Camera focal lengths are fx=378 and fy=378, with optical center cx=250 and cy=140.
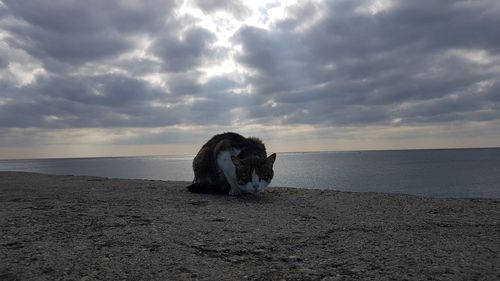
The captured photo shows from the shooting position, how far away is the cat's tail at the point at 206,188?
9.70m

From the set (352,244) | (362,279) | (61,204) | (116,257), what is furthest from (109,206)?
(362,279)

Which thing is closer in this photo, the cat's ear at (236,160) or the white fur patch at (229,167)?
the cat's ear at (236,160)

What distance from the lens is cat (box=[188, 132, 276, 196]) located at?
8602 millimetres

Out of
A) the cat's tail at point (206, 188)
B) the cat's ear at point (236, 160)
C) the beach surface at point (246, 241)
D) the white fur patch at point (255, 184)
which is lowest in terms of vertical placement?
the beach surface at point (246, 241)

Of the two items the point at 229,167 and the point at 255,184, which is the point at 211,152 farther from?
the point at 255,184

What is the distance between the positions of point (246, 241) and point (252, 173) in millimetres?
3640

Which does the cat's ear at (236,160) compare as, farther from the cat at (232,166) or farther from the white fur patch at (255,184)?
the white fur patch at (255,184)

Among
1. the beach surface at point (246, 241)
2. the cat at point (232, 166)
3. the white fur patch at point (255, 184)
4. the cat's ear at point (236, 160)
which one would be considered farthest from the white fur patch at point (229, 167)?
the beach surface at point (246, 241)

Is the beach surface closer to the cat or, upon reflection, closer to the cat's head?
the cat's head

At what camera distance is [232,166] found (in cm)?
907

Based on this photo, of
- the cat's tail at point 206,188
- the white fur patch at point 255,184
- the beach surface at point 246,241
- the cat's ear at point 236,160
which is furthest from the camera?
the cat's tail at point 206,188

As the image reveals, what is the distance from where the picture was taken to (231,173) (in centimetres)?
910

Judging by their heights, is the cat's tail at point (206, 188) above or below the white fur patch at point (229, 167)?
below

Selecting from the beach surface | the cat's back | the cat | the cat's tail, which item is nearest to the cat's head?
the cat
